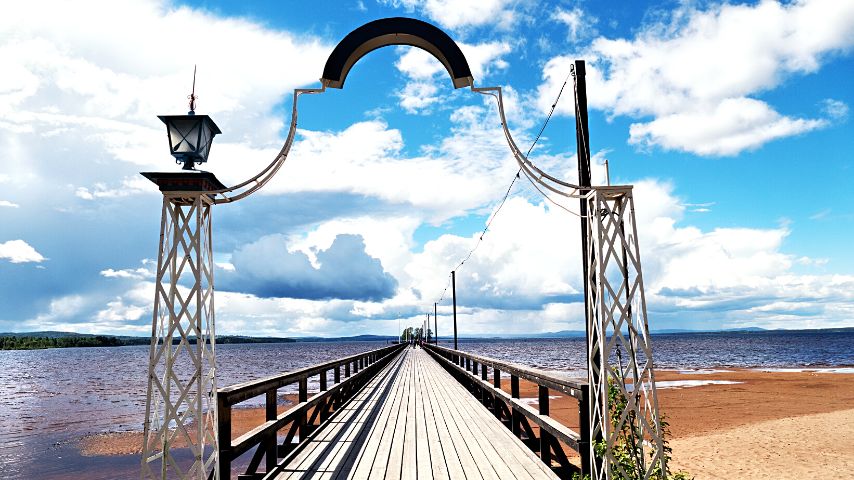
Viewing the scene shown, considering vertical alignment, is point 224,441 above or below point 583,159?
below

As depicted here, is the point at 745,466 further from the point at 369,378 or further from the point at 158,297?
the point at 158,297

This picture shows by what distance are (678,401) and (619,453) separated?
22.7 m

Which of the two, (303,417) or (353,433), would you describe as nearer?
(303,417)

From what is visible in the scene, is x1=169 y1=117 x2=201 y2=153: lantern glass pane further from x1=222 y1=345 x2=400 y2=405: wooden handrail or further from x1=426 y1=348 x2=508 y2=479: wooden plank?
x1=426 y1=348 x2=508 y2=479: wooden plank

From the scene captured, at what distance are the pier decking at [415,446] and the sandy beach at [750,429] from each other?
6.35 metres

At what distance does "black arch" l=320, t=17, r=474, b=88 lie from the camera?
18.6 feet

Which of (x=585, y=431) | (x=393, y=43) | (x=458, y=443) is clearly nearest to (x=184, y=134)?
(x=393, y=43)

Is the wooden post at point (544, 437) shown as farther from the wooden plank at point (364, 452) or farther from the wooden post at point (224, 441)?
the wooden post at point (224, 441)

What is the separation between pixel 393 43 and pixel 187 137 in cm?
218

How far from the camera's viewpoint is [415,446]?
678 centimetres

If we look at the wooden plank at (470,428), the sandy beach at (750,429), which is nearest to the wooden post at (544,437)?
the wooden plank at (470,428)

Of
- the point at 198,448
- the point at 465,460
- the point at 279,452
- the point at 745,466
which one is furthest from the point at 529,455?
the point at 745,466

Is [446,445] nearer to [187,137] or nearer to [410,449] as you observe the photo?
[410,449]

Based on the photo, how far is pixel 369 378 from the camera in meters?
16.5
